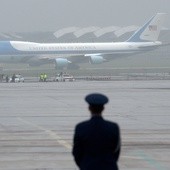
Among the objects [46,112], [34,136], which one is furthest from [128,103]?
[34,136]

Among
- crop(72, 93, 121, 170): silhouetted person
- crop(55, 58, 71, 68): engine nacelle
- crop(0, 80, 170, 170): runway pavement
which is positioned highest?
crop(72, 93, 121, 170): silhouetted person

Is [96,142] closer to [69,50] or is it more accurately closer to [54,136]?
[54,136]

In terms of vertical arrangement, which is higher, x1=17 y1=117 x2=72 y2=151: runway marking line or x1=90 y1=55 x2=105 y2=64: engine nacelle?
x1=90 y1=55 x2=105 y2=64: engine nacelle

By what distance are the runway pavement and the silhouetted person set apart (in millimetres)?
7883

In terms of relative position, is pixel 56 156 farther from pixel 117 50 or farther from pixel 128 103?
pixel 117 50

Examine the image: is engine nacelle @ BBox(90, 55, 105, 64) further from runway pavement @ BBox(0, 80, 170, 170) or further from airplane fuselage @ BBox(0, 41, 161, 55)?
runway pavement @ BBox(0, 80, 170, 170)

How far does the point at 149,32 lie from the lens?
12531 centimetres

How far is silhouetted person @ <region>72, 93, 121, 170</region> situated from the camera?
11.2 m

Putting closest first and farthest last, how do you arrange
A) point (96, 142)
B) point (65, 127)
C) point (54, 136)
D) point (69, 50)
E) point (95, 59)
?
point (96, 142) < point (54, 136) < point (65, 127) < point (95, 59) < point (69, 50)

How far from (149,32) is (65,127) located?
95.4 metres

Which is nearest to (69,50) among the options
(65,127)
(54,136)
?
(65,127)

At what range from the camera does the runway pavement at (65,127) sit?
2055 centimetres

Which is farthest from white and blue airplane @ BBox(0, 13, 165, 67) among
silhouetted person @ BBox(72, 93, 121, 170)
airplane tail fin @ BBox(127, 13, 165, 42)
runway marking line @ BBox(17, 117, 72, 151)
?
silhouetted person @ BBox(72, 93, 121, 170)

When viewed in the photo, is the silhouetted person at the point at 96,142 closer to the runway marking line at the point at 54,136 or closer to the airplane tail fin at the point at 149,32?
the runway marking line at the point at 54,136
